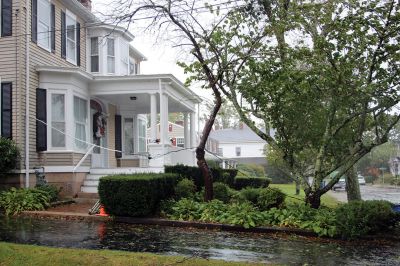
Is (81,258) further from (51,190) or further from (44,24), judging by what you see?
(44,24)

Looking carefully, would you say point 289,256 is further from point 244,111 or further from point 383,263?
point 244,111

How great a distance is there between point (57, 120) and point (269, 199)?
310 inches

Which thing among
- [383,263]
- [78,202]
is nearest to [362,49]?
[383,263]

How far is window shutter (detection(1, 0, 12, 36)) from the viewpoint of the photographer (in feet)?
47.5

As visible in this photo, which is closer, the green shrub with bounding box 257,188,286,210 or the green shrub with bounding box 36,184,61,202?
the green shrub with bounding box 257,188,286,210

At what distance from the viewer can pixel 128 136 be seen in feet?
74.3

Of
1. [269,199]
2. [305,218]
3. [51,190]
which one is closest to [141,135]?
[51,190]

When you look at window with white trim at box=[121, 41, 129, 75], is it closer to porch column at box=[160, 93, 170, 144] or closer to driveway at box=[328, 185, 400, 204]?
porch column at box=[160, 93, 170, 144]

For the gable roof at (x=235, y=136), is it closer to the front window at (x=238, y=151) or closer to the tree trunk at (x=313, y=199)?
the front window at (x=238, y=151)

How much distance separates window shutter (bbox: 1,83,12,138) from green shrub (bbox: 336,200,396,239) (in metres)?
10.2

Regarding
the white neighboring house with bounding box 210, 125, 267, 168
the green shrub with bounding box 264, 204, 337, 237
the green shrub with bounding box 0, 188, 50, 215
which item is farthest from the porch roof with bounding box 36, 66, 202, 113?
the white neighboring house with bounding box 210, 125, 267, 168

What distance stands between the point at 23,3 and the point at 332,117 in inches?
402

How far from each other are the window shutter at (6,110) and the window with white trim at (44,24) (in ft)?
6.63

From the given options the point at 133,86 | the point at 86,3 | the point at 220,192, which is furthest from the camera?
the point at 86,3
